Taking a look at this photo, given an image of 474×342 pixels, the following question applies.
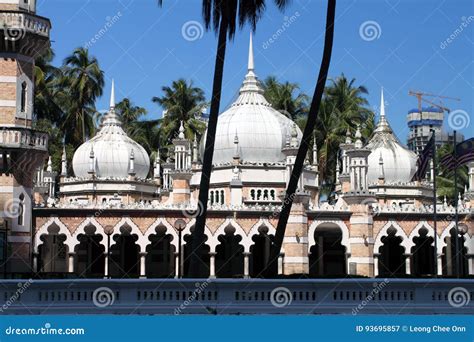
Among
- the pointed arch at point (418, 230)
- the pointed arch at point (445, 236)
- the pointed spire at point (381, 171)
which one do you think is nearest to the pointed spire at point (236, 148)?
the pointed arch at point (418, 230)

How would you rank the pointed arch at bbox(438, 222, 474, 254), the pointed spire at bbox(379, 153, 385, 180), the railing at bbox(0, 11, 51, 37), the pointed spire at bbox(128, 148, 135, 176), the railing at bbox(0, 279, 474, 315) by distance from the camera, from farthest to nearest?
1. the pointed spire at bbox(379, 153, 385, 180)
2. the pointed spire at bbox(128, 148, 135, 176)
3. the pointed arch at bbox(438, 222, 474, 254)
4. the railing at bbox(0, 11, 51, 37)
5. the railing at bbox(0, 279, 474, 315)

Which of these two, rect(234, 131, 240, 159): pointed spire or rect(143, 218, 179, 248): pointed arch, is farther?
rect(234, 131, 240, 159): pointed spire

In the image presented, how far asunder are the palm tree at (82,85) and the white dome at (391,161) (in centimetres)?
2363

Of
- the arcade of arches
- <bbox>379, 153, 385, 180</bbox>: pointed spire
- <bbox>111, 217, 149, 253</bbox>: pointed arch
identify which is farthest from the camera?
<bbox>379, 153, 385, 180</bbox>: pointed spire

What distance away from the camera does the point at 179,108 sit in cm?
7488

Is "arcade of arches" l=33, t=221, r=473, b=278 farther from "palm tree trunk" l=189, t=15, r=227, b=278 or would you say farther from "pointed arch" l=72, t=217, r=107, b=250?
"palm tree trunk" l=189, t=15, r=227, b=278

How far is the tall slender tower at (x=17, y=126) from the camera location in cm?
3444

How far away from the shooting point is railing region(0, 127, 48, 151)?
112ft

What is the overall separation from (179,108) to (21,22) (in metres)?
40.5

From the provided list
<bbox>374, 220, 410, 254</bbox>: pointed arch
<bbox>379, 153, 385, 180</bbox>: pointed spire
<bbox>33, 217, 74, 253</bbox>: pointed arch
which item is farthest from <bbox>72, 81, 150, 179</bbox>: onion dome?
<bbox>374, 220, 410, 254</bbox>: pointed arch

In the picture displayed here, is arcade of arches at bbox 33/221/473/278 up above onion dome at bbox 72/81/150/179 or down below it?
below

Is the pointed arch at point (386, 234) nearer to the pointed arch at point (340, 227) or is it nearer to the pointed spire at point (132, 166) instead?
the pointed arch at point (340, 227)

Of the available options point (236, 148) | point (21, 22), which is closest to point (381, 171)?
point (236, 148)

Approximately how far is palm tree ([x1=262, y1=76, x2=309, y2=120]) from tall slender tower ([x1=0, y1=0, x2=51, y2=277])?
40.8 meters
